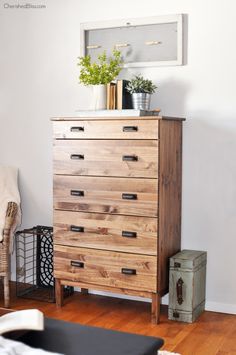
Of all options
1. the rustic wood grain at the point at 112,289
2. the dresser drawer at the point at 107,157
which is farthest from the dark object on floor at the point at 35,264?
the dresser drawer at the point at 107,157

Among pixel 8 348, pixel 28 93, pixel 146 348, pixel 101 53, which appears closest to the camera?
pixel 8 348

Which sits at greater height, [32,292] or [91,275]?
[91,275]

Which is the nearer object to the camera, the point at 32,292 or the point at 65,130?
the point at 65,130

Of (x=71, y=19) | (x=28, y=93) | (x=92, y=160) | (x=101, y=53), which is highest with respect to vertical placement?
Result: (x=71, y=19)

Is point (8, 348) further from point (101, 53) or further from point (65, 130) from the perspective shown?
point (101, 53)

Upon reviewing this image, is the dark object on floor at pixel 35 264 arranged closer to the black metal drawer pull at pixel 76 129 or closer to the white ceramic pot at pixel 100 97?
the black metal drawer pull at pixel 76 129

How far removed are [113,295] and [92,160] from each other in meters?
1.07

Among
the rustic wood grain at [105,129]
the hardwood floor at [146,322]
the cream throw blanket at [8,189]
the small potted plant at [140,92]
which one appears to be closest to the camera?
the hardwood floor at [146,322]

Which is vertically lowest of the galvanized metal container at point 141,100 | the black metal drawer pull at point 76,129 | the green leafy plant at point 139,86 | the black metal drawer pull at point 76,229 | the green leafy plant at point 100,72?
the black metal drawer pull at point 76,229

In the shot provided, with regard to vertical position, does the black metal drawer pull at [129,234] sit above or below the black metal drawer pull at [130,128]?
below

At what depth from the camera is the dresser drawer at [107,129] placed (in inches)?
124

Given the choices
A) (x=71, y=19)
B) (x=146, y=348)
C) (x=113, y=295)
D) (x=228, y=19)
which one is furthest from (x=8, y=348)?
(x=71, y=19)

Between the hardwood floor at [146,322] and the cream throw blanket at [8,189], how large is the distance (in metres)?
0.60

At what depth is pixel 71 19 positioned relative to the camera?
12.7 ft
